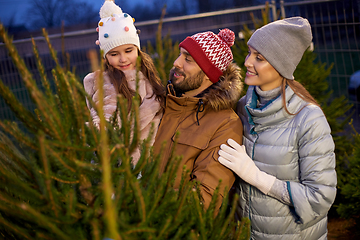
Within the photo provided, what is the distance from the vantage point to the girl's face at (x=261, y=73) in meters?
2.10

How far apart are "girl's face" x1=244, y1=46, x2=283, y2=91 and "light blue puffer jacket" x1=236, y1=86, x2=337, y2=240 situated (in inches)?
4.3

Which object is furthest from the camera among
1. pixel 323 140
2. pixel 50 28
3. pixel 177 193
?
pixel 50 28

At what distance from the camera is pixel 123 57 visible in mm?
2719

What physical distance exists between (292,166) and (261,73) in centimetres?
63

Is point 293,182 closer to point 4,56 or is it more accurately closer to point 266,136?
point 266,136

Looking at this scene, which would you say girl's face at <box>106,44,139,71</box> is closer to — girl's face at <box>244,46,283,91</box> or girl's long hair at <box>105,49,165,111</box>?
girl's long hair at <box>105,49,165,111</box>

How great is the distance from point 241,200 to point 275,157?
1.41 ft

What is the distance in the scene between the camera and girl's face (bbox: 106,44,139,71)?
2.70 m

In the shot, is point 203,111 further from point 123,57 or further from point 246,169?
point 123,57

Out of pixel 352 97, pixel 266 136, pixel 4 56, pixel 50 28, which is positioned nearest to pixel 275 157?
pixel 266 136

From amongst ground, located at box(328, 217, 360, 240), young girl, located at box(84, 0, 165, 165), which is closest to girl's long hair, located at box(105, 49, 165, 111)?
young girl, located at box(84, 0, 165, 165)

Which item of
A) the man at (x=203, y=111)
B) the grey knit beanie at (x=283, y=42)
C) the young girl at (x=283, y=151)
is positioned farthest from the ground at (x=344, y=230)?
the grey knit beanie at (x=283, y=42)

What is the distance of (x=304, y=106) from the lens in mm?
2021

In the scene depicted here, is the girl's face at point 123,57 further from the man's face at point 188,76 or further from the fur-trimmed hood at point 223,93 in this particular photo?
the fur-trimmed hood at point 223,93
